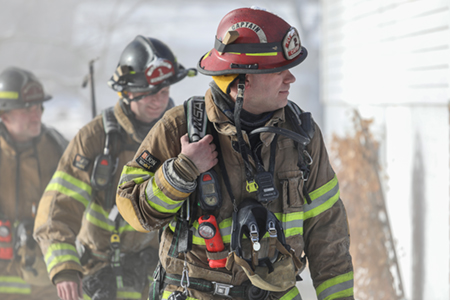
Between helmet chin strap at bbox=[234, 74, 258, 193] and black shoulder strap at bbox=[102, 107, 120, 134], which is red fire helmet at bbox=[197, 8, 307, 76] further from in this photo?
black shoulder strap at bbox=[102, 107, 120, 134]

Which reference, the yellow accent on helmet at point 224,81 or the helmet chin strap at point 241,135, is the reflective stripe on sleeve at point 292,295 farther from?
the yellow accent on helmet at point 224,81

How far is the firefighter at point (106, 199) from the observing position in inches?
108

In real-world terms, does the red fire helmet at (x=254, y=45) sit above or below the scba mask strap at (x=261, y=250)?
above

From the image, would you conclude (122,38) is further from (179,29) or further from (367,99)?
(367,99)

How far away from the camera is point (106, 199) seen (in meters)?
2.96

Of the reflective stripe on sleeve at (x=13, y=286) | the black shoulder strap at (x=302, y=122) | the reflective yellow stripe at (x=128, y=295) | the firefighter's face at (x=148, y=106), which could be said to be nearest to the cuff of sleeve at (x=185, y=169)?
the black shoulder strap at (x=302, y=122)

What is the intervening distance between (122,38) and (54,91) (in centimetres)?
207

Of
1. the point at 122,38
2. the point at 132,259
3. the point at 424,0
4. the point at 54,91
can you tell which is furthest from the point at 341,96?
the point at 54,91

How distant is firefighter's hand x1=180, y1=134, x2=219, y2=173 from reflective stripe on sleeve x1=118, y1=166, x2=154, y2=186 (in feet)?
0.66

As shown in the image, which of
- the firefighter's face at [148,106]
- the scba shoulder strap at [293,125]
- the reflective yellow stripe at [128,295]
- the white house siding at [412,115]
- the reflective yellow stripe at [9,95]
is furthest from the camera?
the white house siding at [412,115]

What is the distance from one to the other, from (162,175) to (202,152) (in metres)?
0.16

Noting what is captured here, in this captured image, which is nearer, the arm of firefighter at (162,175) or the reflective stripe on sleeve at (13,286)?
the arm of firefighter at (162,175)

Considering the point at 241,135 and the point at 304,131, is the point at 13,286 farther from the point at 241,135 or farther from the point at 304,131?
the point at 304,131

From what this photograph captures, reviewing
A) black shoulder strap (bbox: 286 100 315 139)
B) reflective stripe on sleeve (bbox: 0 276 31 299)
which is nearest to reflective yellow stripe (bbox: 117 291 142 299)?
reflective stripe on sleeve (bbox: 0 276 31 299)
